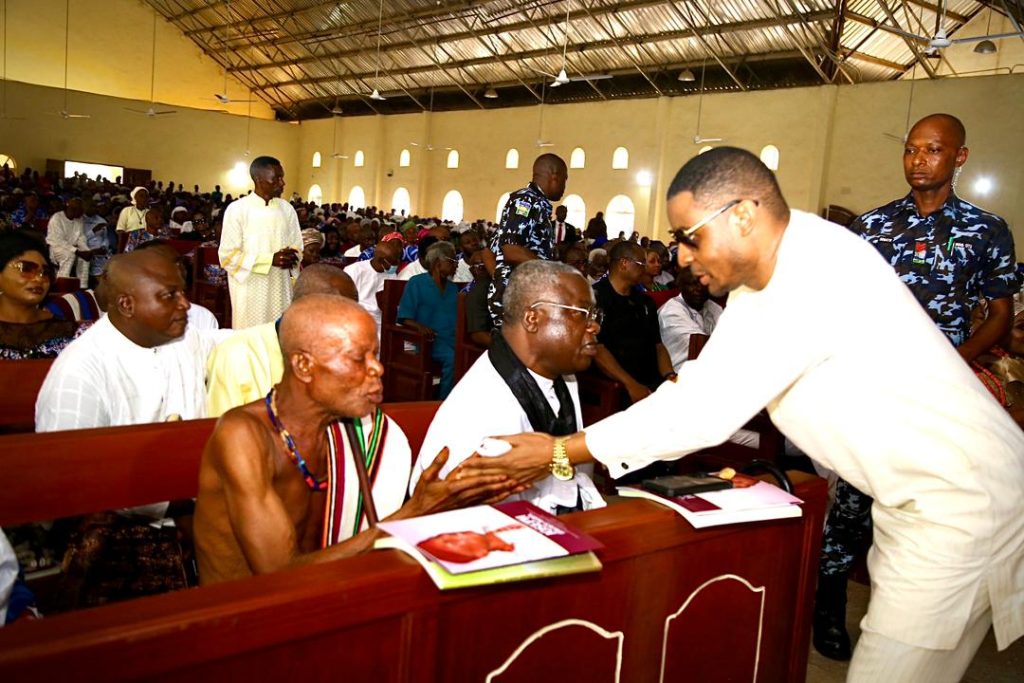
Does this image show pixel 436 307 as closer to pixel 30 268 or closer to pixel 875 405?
pixel 30 268

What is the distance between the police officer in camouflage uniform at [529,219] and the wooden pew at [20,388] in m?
2.19

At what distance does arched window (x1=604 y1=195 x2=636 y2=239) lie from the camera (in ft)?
74.6

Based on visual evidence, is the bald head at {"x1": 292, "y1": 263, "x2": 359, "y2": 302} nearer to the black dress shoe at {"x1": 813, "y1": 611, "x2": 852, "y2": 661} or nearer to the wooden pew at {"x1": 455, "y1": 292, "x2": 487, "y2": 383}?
the wooden pew at {"x1": 455, "y1": 292, "x2": 487, "y2": 383}

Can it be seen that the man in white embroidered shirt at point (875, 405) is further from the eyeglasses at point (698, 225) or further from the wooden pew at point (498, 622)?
the wooden pew at point (498, 622)

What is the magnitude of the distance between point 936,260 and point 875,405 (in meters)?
1.60

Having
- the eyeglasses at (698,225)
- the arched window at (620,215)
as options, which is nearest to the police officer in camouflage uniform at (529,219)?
the eyeglasses at (698,225)

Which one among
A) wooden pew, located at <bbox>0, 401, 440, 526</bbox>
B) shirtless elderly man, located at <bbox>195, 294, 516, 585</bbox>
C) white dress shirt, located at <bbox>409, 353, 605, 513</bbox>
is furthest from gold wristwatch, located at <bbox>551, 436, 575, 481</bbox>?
wooden pew, located at <bbox>0, 401, 440, 526</bbox>

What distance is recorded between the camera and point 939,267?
297 cm

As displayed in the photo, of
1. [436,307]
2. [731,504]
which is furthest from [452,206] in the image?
[731,504]

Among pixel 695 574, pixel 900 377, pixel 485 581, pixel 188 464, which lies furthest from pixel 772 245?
pixel 188 464

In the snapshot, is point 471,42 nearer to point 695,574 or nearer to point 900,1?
point 900,1

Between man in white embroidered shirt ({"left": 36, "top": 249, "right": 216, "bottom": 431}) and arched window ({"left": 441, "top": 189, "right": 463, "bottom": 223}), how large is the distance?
25.1 meters

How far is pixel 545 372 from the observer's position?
2717mm

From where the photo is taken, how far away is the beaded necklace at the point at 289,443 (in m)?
2.00
